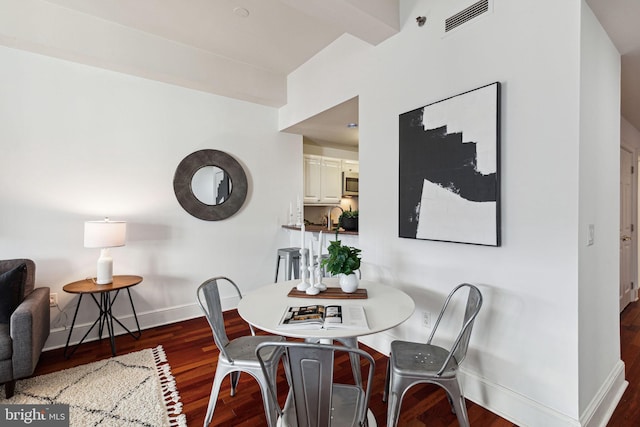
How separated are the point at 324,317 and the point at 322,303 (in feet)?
0.85

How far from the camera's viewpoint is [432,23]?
2170mm

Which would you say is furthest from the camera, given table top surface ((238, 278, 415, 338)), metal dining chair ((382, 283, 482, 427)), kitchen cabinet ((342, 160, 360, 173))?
kitchen cabinet ((342, 160, 360, 173))

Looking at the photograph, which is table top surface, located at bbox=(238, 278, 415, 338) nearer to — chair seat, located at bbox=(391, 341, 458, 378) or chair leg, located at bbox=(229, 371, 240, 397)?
chair seat, located at bbox=(391, 341, 458, 378)

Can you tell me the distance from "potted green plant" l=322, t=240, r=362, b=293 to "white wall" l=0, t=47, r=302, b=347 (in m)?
2.14

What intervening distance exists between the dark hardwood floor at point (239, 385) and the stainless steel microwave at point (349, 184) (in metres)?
2.97

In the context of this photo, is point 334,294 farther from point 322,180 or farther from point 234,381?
point 322,180

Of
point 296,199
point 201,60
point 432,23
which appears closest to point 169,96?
point 201,60

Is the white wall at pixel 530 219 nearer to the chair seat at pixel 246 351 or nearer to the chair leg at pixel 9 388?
the chair seat at pixel 246 351

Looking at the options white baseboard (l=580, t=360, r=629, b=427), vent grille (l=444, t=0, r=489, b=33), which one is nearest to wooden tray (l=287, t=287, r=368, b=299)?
white baseboard (l=580, t=360, r=629, b=427)

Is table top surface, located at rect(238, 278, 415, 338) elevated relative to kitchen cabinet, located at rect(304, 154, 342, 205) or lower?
lower

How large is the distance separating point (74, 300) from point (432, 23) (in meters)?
3.84

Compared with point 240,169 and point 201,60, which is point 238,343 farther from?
point 201,60

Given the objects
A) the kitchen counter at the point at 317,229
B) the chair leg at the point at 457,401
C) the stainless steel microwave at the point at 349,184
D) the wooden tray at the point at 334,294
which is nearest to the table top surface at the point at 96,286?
the wooden tray at the point at 334,294

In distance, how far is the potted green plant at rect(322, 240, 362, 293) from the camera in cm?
191
